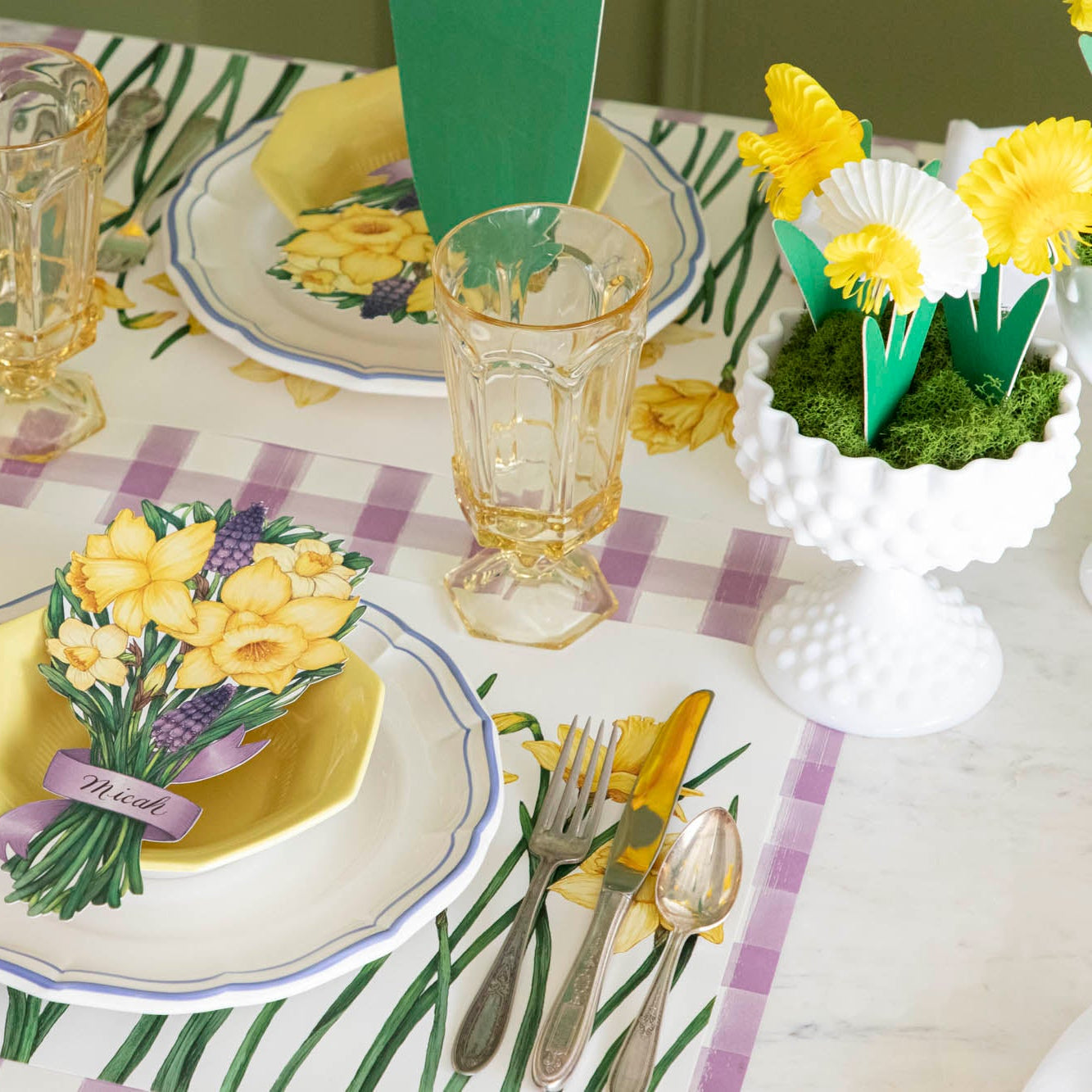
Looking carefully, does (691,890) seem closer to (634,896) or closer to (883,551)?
(634,896)

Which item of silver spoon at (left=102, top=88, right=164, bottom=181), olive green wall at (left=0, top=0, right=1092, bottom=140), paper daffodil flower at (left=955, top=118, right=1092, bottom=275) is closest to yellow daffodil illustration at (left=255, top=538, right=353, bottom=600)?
paper daffodil flower at (left=955, top=118, right=1092, bottom=275)

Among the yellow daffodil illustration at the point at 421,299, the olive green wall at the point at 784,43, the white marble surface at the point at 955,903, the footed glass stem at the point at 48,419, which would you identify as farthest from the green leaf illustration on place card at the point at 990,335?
the olive green wall at the point at 784,43

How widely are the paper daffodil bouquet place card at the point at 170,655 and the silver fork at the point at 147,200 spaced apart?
365mm

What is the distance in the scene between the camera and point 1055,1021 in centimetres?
62

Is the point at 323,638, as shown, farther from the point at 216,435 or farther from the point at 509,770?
the point at 216,435

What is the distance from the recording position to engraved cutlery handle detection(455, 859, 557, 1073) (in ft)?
1.93

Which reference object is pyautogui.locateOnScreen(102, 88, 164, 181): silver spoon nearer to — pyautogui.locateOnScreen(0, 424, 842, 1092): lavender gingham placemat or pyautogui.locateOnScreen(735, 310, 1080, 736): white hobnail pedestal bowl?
pyautogui.locateOnScreen(0, 424, 842, 1092): lavender gingham placemat

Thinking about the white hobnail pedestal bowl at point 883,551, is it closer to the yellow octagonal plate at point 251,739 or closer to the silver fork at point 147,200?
the yellow octagonal plate at point 251,739

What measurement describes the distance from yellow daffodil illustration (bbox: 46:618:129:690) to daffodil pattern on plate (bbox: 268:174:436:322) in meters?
0.33

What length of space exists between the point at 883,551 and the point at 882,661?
87mm

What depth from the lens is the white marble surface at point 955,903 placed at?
60 centimetres

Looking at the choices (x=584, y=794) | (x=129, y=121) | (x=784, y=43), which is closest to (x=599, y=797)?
(x=584, y=794)

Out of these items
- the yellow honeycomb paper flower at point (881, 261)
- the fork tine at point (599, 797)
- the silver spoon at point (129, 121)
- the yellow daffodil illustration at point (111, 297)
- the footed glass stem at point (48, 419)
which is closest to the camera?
the yellow honeycomb paper flower at point (881, 261)

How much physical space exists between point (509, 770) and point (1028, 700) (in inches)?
10.7
